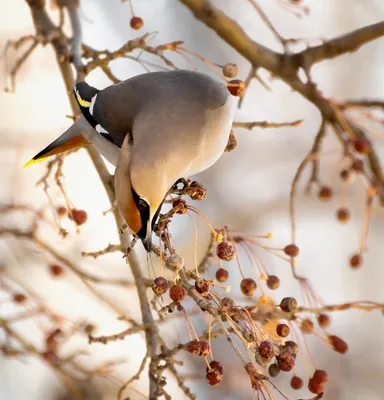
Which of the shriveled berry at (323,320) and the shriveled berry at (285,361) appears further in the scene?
the shriveled berry at (323,320)

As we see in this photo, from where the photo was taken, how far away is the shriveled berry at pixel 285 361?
177cm

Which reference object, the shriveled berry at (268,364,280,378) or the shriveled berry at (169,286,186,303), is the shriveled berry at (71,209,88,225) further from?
the shriveled berry at (268,364,280,378)

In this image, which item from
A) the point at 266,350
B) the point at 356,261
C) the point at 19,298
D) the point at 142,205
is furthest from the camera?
the point at 19,298

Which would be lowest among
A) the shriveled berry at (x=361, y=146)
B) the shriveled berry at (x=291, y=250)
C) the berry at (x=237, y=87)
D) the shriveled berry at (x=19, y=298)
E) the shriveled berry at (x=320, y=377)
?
the shriveled berry at (x=320, y=377)

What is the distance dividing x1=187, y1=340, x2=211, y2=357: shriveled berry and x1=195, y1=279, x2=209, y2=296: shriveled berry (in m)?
0.21

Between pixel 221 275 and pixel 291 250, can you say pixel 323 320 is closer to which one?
pixel 291 250

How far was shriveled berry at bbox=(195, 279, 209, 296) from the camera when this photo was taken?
1.74 metres

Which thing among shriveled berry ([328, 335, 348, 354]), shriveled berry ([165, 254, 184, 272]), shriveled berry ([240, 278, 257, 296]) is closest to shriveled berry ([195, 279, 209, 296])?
shriveled berry ([165, 254, 184, 272])

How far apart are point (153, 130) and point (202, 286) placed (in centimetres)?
80

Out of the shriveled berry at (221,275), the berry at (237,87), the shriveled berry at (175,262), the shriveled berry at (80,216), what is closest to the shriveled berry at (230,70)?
the berry at (237,87)

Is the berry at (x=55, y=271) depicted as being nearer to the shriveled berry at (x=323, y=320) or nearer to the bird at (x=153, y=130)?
the bird at (x=153, y=130)

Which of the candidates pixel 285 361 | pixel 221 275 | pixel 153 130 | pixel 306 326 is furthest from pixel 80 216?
pixel 285 361

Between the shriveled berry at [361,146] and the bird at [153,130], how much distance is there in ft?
1.51

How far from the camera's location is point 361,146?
2.27 metres
